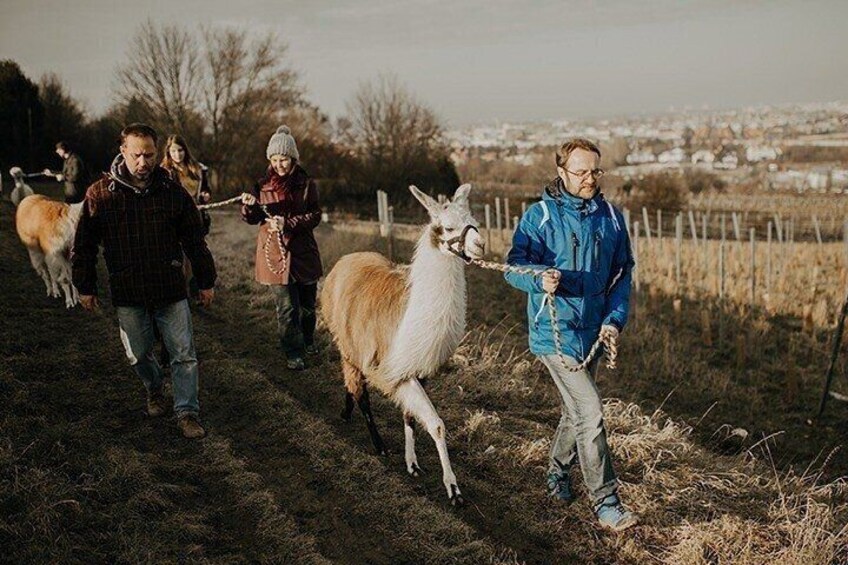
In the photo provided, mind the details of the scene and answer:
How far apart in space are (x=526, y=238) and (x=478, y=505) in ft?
5.37

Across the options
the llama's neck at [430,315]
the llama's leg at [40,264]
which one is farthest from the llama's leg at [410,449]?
the llama's leg at [40,264]

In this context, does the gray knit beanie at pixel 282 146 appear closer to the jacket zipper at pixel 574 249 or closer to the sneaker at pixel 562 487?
the jacket zipper at pixel 574 249

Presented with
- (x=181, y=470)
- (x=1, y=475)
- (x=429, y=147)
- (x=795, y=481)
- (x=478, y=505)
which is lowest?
(x=795, y=481)

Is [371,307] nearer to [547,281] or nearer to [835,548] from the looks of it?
[547,281]

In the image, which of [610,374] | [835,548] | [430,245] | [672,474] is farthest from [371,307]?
[610,374]

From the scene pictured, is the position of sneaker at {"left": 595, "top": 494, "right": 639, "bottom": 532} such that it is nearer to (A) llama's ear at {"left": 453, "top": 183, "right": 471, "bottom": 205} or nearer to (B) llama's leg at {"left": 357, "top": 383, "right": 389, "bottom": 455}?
(B) llama's leg at {"left": 357, "top": 383, "right": 389, "bottom": 455}

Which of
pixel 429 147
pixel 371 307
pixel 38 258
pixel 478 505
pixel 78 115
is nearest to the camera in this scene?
pixel 478 505

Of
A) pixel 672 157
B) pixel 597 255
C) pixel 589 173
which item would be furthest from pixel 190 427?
pixel 672 157

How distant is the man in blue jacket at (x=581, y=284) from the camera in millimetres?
3098

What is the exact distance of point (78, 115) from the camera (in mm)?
27219

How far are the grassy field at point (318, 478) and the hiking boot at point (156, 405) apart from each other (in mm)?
127

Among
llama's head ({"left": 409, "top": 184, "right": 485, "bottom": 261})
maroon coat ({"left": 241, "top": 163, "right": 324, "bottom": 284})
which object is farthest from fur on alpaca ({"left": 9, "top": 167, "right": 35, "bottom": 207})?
llama's head ({"left": 409, "top": 184, "right": 485, "bottom": 261})

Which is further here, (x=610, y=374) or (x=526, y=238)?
(x=610, y=374)

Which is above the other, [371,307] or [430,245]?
[430,245]
